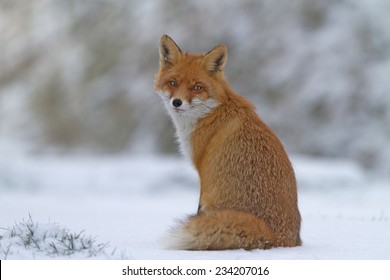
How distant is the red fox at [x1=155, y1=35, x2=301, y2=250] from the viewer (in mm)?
4828

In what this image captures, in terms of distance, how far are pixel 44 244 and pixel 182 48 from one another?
18132 millimetres

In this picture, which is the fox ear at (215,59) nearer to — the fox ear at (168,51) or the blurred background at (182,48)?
the fox ear at (168,51)

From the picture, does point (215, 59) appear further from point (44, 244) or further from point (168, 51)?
point (44, 244)

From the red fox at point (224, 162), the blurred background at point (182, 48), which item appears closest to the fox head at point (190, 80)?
the red fox at point (224, 162)

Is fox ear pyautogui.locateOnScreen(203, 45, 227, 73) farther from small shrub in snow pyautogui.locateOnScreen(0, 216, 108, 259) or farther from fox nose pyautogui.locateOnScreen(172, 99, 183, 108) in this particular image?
small shrub in snow pyautogui.locateOnScreen(0, 216, 108, 259)

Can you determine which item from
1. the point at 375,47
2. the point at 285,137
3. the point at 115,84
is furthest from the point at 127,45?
the point at 375,47

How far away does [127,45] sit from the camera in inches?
957

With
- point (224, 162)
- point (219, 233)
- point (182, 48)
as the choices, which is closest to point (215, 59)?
point (224, 162)

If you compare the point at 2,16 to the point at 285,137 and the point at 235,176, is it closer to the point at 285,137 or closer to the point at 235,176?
the point at 285,137

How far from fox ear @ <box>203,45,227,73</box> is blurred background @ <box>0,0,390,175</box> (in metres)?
→ 14.1

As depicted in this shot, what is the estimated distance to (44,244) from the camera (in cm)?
467

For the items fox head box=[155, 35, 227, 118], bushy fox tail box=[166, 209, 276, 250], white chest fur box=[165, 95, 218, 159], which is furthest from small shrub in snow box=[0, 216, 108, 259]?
fox head box=[155, 35, 227, 118]

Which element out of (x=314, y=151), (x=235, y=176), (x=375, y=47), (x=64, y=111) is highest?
(x=375, y=47)

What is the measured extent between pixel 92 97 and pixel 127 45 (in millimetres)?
2555
